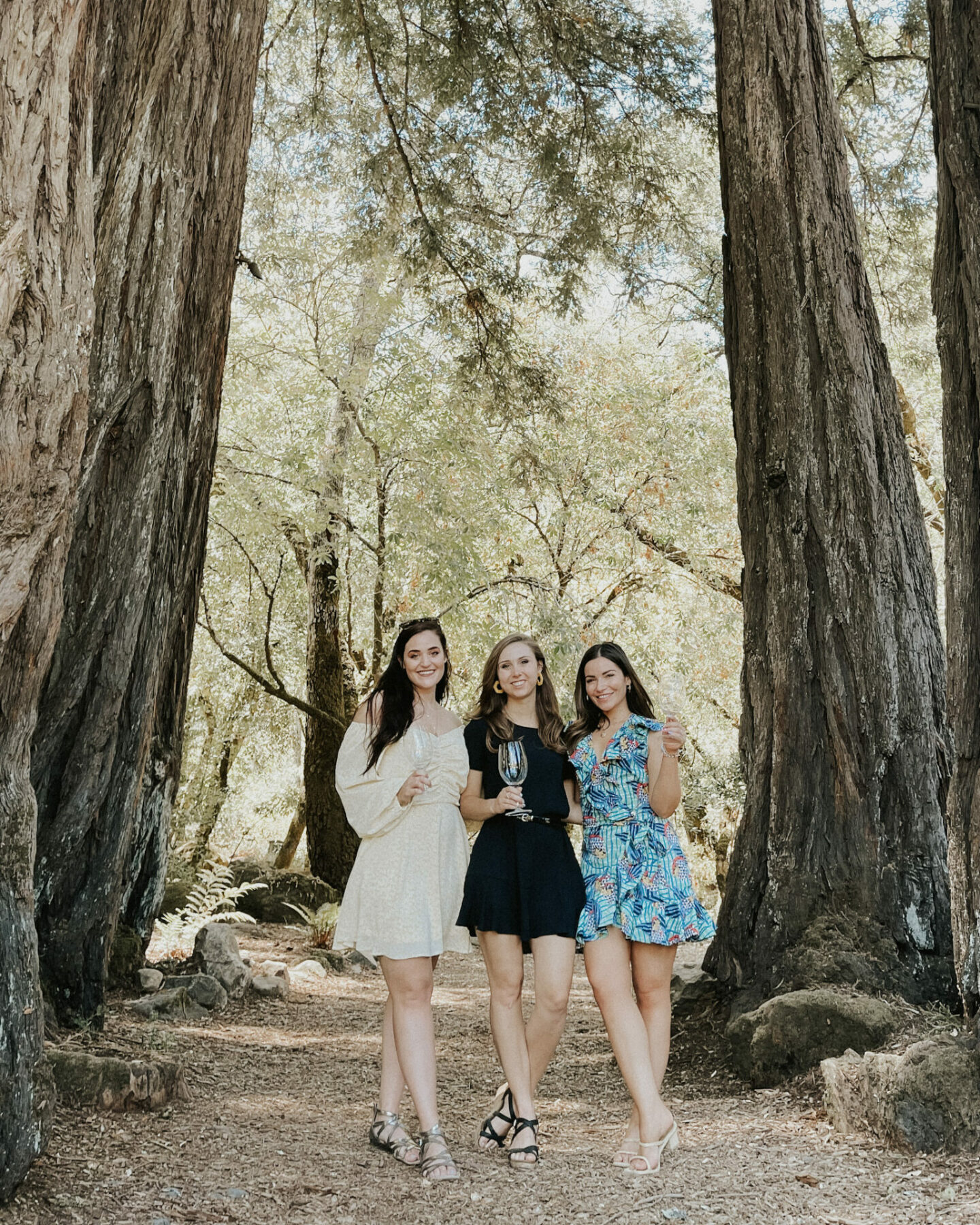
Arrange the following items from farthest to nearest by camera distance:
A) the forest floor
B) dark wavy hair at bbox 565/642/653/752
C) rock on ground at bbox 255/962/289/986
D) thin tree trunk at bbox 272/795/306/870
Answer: thin tree trunk at bbox 272/795/306/870 → rock on ground at bbox 255/962/289/986 → dark wavy hair at bbox 565/642/653/752 → the forest floor

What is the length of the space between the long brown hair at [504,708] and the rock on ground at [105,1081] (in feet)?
5.49

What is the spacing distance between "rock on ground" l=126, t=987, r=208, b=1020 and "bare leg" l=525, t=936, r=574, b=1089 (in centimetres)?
239

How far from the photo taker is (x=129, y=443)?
188 inches

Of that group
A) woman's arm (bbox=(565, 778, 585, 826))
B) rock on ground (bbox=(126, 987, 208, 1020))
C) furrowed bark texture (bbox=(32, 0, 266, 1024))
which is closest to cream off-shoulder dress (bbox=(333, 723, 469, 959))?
woman's arm (bbox=(565, 778, 585, 826))

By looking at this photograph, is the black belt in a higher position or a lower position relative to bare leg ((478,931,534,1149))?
higher

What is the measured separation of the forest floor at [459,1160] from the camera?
3.11m

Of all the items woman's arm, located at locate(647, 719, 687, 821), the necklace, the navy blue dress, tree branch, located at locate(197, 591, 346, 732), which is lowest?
the navy blue dress

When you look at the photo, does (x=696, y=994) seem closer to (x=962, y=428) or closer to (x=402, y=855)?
(x=402, y=855)

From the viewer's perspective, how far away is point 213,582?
37.0 feet

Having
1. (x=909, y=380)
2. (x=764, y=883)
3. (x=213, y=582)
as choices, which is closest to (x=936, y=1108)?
(x=764, y=883)

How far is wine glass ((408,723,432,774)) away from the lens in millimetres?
3756

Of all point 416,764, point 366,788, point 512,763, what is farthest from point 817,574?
point 366,788

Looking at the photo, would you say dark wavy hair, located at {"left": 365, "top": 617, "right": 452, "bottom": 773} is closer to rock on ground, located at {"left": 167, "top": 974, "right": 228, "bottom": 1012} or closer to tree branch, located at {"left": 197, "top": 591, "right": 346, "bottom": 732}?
rock on ground, located at {"left": 167, "top": 974, "right": 228, "bottom": 1012}

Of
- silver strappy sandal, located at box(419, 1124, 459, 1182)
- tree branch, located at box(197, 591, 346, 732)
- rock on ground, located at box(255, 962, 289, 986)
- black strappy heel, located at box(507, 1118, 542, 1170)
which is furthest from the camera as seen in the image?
tree branch, located at box(197, 591, 346, 732)
